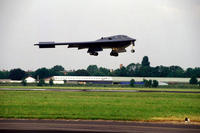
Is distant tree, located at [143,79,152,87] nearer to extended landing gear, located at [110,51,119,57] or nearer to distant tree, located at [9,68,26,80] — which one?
distant tree, located at [9,68,26,80]

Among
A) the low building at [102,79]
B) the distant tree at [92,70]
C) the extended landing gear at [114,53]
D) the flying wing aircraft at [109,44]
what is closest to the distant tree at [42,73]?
the low building at [102,79]

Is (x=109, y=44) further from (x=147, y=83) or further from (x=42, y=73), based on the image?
(x=42, y=73)

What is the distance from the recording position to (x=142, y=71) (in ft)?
428

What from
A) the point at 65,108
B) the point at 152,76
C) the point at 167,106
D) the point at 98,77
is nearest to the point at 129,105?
the point at 167,106

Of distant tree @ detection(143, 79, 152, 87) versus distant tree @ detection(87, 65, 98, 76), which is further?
distant tree @ detection(87, 65, 98, 76)

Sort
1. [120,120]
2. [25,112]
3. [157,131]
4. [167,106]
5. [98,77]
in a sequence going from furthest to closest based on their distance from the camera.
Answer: [98,77]
[167,106]
[25,112]
[120,120]
[157,131]

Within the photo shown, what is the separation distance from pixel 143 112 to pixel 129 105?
7210mm

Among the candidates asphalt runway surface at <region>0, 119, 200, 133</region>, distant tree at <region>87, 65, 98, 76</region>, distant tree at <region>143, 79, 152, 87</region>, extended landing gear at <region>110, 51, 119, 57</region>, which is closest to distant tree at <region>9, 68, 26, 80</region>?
distant tree at <region>87, 65, 98, 76</region>

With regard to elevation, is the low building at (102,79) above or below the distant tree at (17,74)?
below

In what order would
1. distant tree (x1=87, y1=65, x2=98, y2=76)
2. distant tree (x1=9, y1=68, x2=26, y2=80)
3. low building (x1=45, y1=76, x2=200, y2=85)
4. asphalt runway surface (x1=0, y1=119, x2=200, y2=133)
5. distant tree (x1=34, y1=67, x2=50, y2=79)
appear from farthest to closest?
distant tree (x1=9, y1=68, x2=26, y2=80) < distant tree (x1=87, y1=65, x2=98, y2=76) < distant tree (x1=34, y1=67, x2=50, y2=79) < low building (x1=45, y1=76, x2=200, y2=85) < asphalt runway surface (x1=0, y1=119, x2=200, y2=133)

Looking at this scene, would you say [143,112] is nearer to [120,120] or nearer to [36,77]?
[120,120]

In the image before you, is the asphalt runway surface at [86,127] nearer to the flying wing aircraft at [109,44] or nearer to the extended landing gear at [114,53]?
the extended landing gear at [114,53]

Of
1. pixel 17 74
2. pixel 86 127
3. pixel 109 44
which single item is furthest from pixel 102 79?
pixel 86 127

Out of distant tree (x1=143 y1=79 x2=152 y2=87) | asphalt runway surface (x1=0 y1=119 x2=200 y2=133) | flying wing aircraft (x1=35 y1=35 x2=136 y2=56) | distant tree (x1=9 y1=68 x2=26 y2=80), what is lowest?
asphalt runway surface (x1=0 y1=119 x2=200 y2=133)
